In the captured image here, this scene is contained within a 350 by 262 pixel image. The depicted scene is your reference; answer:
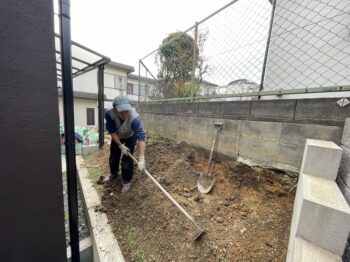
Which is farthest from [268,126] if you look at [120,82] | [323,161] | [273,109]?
[120,82]

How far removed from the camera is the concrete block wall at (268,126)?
1.89 meters

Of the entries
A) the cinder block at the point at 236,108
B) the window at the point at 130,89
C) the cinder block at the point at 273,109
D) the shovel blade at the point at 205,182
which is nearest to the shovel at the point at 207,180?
the shovel blade at the point at 205,182

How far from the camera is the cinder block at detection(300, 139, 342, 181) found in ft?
4.37

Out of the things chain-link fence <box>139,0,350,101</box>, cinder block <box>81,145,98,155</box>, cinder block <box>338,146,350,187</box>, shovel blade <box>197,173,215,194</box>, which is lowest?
cinder block <box>81,145,98,155</box>

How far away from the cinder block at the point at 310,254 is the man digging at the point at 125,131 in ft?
6.92

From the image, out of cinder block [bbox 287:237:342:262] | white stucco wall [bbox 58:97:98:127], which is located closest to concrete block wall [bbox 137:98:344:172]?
cinder block [bbox 287:237:342:262]

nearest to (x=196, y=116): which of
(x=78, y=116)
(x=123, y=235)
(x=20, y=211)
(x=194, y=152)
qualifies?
(x=194, y=152)

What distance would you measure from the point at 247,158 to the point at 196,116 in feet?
4.16

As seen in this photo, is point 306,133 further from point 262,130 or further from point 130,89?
point 130,89

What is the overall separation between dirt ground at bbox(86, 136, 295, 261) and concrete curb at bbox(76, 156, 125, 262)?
7cm

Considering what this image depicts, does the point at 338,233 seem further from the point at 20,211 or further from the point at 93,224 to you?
the point at 93,224

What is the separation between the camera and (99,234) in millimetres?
2105

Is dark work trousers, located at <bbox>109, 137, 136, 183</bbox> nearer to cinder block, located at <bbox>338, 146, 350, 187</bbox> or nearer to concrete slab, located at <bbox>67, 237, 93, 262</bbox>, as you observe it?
concrete slab, located at <bbox>67, 237, 93, 262</bbox>

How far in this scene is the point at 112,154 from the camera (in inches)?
130
